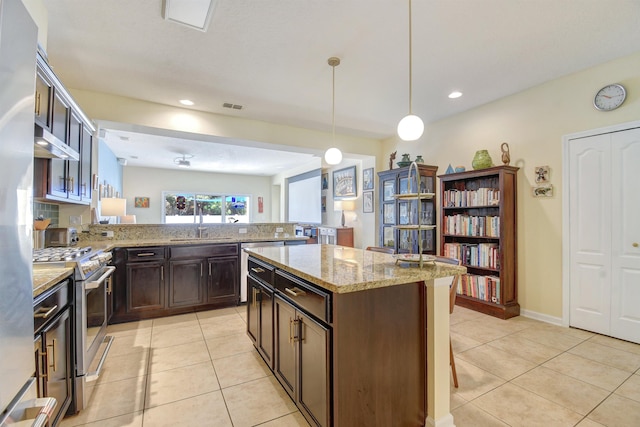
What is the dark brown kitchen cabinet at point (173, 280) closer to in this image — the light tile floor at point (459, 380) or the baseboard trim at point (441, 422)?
the light tile floor at point (459, 380)

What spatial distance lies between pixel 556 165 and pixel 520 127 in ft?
2.05

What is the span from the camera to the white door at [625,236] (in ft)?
9.00

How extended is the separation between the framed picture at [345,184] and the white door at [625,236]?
4.44m

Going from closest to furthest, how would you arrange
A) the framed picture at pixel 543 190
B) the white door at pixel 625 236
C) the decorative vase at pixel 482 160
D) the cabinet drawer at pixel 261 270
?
the cabinet drawer at pixel 261 270, the white door at pixel 625 236, the framed picture at pixel 543 190, the decorative vase at pixel 482 160

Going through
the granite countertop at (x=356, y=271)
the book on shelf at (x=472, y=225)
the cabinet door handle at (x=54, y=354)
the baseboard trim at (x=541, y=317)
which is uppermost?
→ the book on shelf at (x=472, y=225)

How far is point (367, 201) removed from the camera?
586cm

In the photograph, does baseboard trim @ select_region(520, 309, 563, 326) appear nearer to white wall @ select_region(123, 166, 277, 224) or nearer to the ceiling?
the ceiling

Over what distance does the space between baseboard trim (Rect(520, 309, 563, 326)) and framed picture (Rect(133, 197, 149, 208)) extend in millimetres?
9393

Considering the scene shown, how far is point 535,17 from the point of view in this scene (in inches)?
89.1

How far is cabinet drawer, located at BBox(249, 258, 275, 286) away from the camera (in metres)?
2.14

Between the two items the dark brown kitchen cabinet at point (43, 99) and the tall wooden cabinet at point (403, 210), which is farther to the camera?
the tall wooden cabinet at point (403, 210)

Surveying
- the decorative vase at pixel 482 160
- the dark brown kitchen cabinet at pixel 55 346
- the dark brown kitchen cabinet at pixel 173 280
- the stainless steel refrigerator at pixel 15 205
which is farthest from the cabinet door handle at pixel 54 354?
the decorative vase at pixel 482 160

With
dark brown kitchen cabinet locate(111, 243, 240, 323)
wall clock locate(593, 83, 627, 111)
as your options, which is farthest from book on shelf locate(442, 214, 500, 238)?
dark brown kitchen cabinet locate(111, 243, 240, 323)

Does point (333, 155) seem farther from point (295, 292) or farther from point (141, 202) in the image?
point (141, 202)
